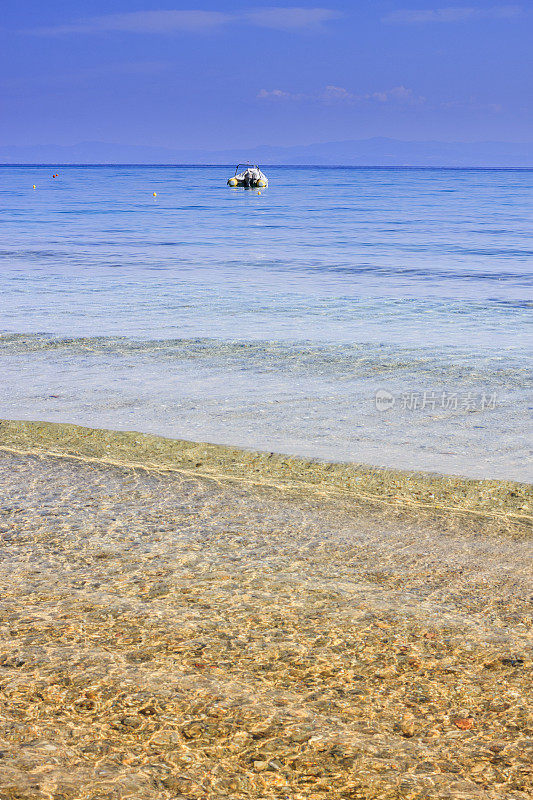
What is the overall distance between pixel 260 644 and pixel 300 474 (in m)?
2.36

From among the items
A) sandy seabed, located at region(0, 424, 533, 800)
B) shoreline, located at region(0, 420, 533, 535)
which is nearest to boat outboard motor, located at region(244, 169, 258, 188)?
shoreline, located at region(0, 420, 533, 535)

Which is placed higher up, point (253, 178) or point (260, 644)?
point (253, 178)

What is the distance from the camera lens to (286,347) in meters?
10.4

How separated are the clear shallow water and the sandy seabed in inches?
58.3

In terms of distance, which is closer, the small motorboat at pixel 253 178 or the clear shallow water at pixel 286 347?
the clear shallow water at pixel 286 347

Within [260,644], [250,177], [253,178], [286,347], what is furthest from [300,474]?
[250,177]

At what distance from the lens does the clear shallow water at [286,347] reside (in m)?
6.67

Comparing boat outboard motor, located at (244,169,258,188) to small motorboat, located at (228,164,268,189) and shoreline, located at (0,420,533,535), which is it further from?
shoreline, located at (0,420,533,535)

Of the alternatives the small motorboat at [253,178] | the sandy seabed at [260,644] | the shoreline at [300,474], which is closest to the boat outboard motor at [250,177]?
the small motorboat at [253,178]

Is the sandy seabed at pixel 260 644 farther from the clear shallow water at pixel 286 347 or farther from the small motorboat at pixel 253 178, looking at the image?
the small motorboat at pixel 253 178

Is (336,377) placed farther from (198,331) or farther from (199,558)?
(199,558)

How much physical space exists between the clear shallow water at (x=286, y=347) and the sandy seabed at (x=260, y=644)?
1480mm

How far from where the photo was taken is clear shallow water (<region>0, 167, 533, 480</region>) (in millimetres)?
6672

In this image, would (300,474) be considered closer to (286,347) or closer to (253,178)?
(286,347)
